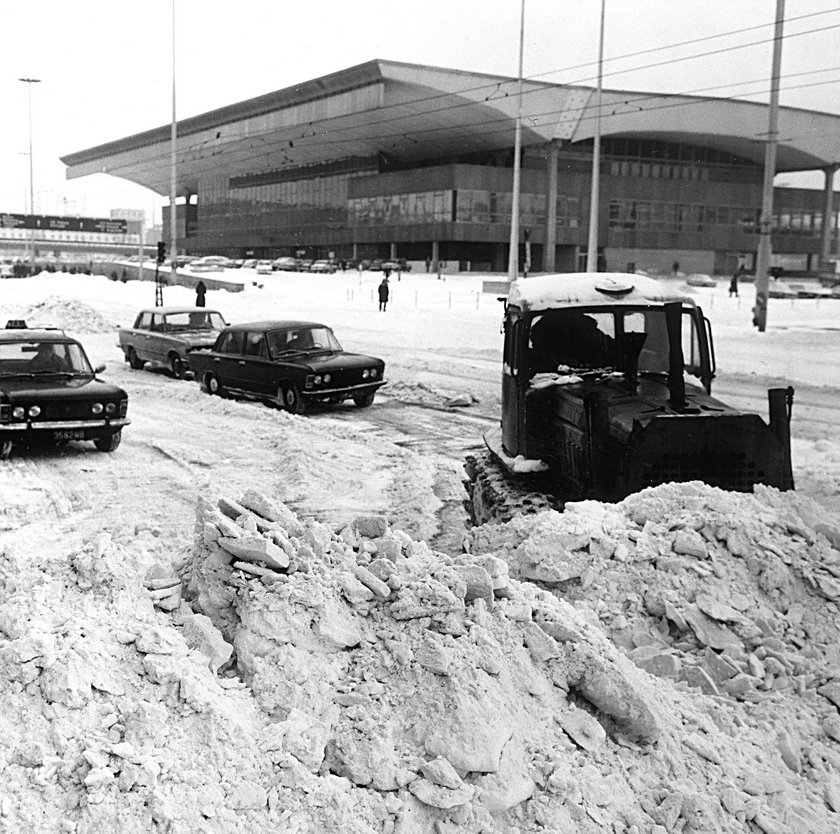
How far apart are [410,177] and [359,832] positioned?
85.1m

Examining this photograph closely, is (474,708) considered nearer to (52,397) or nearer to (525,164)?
(52,397)

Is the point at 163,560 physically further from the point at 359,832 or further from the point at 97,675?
the point at 359,832

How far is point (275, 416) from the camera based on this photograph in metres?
17.0

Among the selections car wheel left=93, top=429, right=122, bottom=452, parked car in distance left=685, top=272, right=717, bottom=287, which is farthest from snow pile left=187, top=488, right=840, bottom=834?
parked car in distance left=685, top=272, right=717, bottom=287

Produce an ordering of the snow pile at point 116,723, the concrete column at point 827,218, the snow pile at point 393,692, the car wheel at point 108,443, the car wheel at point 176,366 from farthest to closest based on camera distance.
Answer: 1. the concrete column at point 827,218
2. the car wheel at point 176,366
3. the car wheel at point 108,443
4. the snow pile at point 393,692
5. the snow pile at point 116,723

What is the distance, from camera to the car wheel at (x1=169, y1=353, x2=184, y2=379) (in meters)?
23.2

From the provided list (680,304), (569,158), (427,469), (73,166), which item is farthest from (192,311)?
(73,166)

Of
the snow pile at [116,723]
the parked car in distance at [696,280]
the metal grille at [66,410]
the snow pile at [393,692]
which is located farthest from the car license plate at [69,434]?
the parked car in distance at [696,280]

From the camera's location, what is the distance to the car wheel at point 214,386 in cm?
1952

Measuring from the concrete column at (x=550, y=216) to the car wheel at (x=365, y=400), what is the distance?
58.4 meters

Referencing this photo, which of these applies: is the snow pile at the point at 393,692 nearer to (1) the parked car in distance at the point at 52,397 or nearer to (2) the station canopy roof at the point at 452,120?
(1) the parked car in distance at the point at 52,397

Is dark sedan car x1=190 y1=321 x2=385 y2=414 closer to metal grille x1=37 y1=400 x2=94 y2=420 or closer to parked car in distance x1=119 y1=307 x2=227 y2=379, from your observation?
parked car in distance x1=119 y1=307 x2=227 y2=379

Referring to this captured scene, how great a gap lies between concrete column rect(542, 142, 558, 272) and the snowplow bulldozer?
67.4 meters

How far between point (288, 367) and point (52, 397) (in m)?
5.44
